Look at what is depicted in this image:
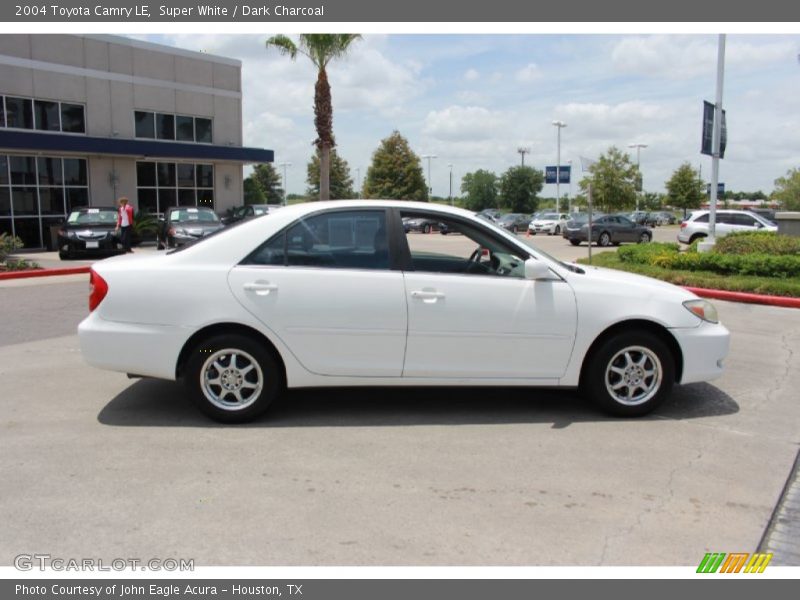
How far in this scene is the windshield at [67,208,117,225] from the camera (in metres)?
19.9

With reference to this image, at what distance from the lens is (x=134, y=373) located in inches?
205

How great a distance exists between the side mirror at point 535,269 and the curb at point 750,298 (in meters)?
8.26

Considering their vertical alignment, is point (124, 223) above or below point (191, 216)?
below

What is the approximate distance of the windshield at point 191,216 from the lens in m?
19.7

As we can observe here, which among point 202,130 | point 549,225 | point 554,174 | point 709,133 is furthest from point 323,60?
point 554,174

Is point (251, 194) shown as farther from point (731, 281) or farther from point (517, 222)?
point (731, 281)

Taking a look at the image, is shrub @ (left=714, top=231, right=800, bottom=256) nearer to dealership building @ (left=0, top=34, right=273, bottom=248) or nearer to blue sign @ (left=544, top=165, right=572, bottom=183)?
dealership building @ (left=0, top=34, right=273, bottom=248)

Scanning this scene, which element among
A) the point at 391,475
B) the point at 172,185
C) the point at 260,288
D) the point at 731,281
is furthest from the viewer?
the point at 172,185

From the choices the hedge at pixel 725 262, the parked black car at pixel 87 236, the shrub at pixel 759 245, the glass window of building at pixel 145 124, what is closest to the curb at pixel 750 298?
the hedge at pixel 725 262

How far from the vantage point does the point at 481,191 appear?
90000 mm

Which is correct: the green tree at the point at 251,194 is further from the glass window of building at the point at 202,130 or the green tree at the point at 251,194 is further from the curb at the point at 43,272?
the curb at the point at 43,272

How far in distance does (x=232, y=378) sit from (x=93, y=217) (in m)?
17.0

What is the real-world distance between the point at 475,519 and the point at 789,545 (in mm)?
1574

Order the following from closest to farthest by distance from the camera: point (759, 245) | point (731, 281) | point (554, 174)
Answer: point (731, 281)
point (759, 245)
point (554, 174)
